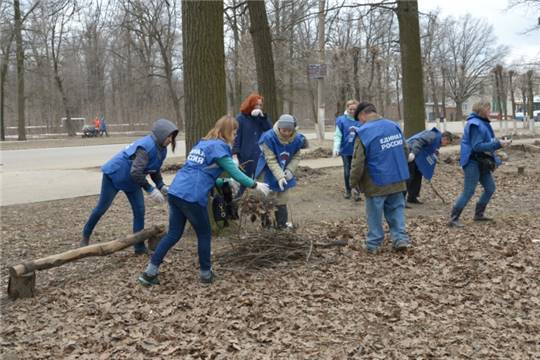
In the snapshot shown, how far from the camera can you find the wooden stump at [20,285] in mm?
4879

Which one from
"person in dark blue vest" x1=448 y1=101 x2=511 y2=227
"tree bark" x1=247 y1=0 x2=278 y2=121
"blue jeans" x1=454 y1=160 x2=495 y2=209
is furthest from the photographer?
"tree bark" x1=247 y1=0 x2=278 y2=121

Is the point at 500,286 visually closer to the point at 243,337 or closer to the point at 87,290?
the point at 243,337

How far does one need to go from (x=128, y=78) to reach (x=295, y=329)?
5130cm

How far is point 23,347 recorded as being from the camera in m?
3.98

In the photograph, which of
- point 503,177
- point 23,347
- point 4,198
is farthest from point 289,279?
point 503,177

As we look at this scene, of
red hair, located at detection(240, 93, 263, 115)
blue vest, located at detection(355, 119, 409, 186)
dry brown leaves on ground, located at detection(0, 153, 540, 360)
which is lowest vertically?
dry brown leaves on ground, located at detection(0, 153, 540, 360)

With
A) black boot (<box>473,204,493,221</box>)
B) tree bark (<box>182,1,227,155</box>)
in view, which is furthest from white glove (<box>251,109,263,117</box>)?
black boot (<box>473,204,493,221</box>)

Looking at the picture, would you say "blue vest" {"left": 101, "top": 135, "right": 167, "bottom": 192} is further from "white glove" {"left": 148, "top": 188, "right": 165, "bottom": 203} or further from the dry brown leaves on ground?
the dry brown leaves on ground

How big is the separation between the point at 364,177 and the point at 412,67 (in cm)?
663

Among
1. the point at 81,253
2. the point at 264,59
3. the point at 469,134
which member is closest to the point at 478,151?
the point at 469,134

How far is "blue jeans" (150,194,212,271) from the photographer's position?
4.80 meters

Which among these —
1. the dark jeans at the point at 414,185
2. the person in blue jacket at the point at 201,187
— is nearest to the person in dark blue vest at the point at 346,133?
the dark jeans at the point at 414,185

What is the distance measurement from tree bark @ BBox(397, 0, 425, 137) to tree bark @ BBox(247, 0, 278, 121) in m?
2.88

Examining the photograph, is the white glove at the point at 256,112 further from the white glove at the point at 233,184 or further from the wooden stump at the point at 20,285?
the wooden stump at the point at 20,285
